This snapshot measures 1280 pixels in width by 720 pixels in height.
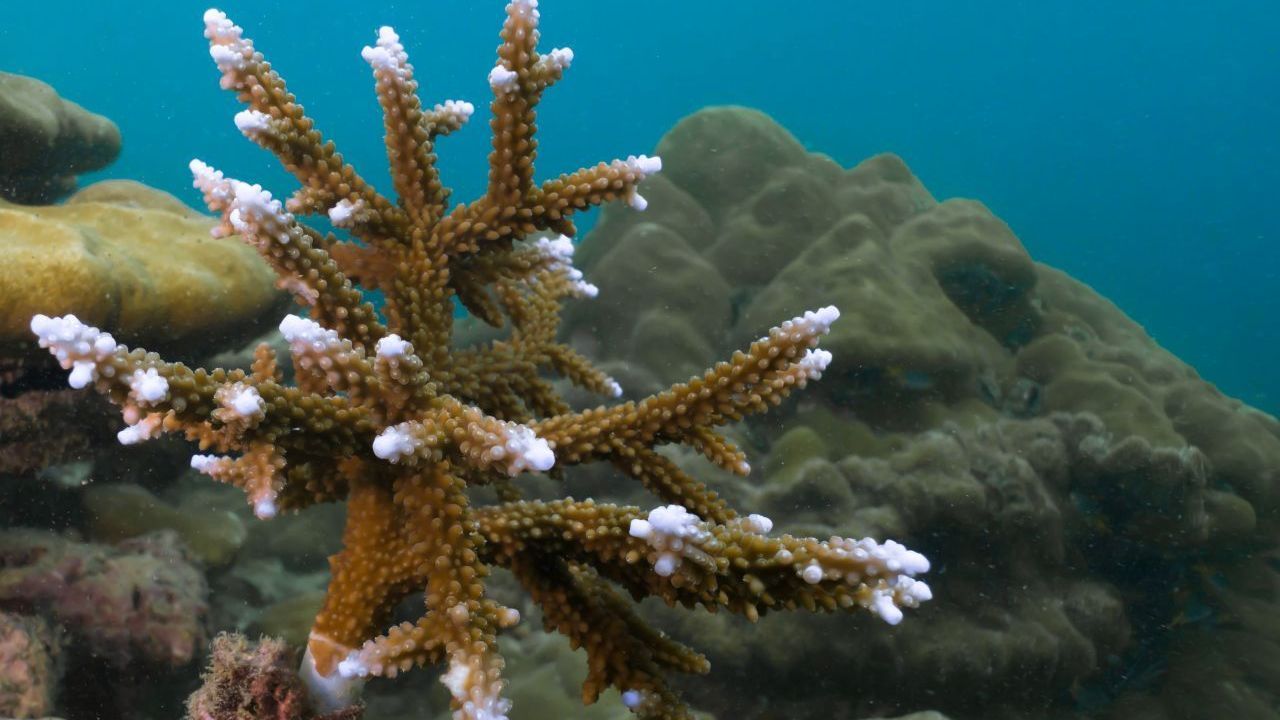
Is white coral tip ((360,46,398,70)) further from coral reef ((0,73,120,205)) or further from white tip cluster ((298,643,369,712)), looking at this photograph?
coral reef ((0,73,120,205))

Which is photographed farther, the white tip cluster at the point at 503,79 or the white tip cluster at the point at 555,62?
the white tip cluster at the point at 555,62

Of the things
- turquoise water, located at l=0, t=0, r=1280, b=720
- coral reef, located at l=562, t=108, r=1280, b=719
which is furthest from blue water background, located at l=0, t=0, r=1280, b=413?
coral reef, located at l=562, t=108, r=1280, b=719

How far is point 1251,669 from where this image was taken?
6.43 m

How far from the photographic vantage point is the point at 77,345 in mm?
1607

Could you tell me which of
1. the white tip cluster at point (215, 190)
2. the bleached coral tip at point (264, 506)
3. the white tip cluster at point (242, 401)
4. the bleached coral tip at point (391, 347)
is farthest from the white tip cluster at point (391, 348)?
the white tip cluster at point (215, 190)

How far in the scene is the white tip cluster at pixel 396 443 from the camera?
1.87 meters

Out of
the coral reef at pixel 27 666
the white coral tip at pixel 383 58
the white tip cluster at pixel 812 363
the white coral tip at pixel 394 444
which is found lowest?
the coral reef at pixel 27 666

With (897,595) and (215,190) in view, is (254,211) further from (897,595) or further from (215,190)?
(897,595)

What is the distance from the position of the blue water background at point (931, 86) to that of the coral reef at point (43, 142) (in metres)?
65.5

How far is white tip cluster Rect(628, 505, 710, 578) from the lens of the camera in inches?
70.0

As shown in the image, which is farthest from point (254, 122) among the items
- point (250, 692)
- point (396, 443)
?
point (250, 692)

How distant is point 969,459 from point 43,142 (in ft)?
24.7

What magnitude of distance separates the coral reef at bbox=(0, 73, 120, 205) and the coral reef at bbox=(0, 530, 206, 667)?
9.46 feet

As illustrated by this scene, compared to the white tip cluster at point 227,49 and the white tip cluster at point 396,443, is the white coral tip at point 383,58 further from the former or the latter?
the white tip cluster at point 396,443
